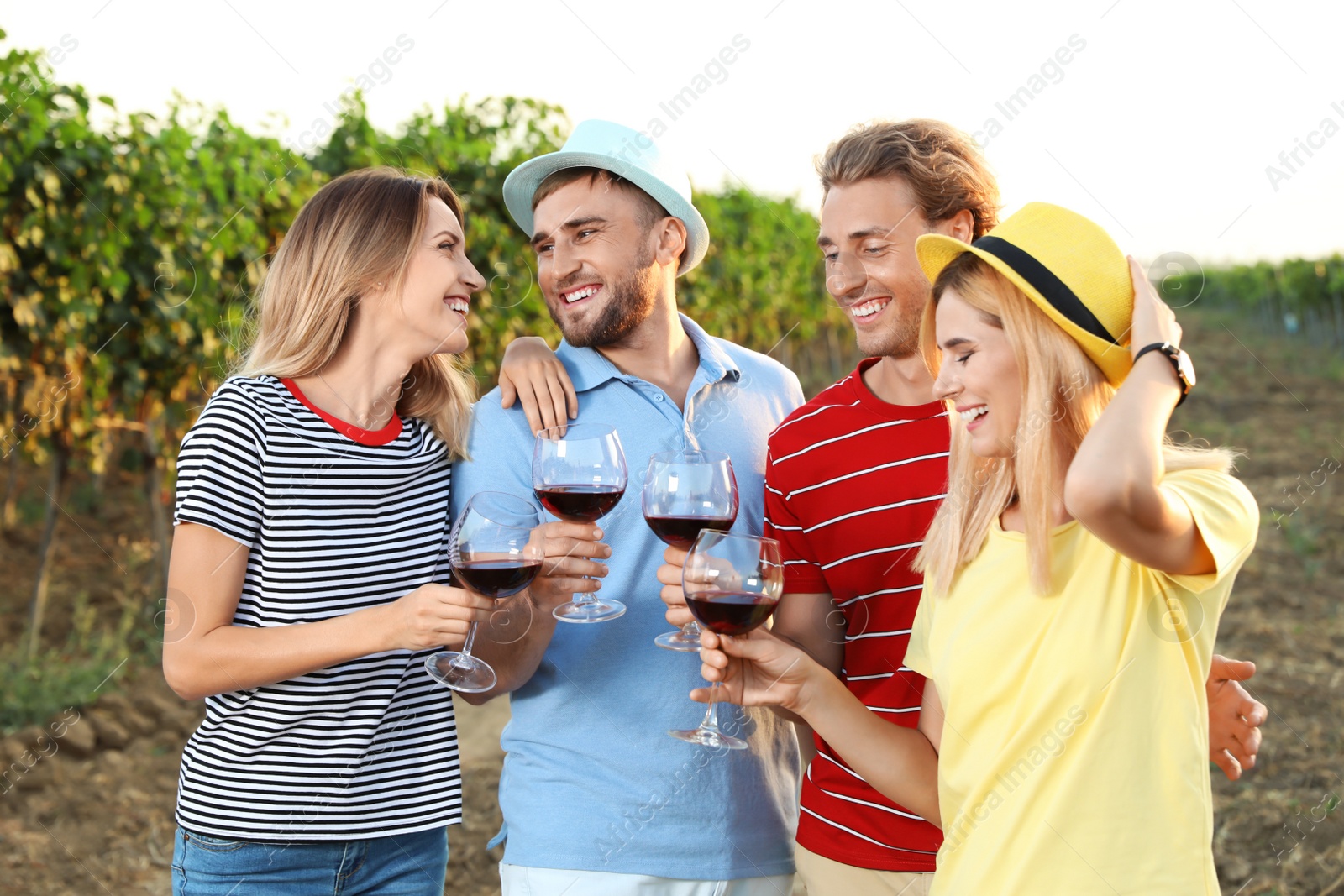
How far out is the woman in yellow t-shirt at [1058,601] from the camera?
1.66 meters

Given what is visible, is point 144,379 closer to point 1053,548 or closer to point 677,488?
point 677,488

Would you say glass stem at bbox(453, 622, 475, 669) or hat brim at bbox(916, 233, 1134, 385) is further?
glass stem at bbox(453, 622, 475, 669)

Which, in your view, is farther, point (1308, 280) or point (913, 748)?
point (1308, 280)

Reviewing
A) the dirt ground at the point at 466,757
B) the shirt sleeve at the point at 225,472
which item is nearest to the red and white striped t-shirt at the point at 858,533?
the shirt sleeve at the point at 225,472

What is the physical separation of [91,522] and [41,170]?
485cm

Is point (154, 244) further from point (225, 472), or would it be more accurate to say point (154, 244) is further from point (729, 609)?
point (729, 609)

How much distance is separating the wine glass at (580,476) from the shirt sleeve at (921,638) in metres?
0.56

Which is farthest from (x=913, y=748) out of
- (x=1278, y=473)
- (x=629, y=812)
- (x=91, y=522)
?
(x=1278, y=473)

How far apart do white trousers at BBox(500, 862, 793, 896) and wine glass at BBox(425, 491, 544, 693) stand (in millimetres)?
521

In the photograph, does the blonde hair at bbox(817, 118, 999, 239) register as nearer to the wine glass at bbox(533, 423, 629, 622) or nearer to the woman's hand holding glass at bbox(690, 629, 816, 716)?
the wine glass at bbox(533, 423, 629, 622)

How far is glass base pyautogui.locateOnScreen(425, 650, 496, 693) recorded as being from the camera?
2.04 m

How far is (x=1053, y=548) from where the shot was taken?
6.05ft

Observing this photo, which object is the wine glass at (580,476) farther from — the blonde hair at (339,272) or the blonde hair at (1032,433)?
the blonde hair at (1032,433)

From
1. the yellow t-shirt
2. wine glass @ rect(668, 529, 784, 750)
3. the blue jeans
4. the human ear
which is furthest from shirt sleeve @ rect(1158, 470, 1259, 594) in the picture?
the blue jeans
